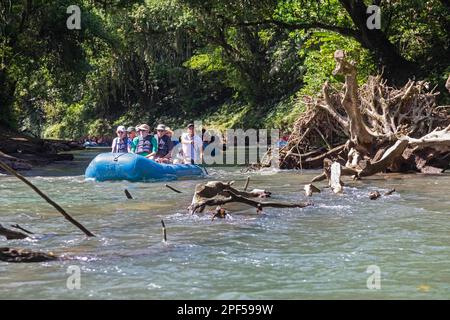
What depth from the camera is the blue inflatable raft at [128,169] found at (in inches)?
630

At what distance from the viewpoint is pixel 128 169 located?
16.0 meters

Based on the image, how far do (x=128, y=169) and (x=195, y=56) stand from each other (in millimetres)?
29912

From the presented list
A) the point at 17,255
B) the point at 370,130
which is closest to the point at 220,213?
the point at 17,255

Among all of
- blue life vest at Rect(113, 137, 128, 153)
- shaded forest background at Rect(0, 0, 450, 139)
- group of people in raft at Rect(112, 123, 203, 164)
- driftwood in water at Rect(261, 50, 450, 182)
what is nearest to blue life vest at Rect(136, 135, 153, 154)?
group of people in raft at Rect(112, 123, 203, 164)

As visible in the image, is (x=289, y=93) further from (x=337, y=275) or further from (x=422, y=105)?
(x=337, y=275)

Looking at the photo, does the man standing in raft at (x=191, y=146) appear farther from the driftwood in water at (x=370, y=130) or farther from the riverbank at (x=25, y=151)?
the riverbank at (x=25, y=151)

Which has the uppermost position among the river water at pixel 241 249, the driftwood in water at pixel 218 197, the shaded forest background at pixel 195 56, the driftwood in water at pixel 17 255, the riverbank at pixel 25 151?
the shaded forest background at pixel 195 56

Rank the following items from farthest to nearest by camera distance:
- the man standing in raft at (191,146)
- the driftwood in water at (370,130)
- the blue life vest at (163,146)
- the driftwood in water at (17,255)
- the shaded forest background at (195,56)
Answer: the shaded forest background at (195,56)
the blue life vest at (163,146)
the man standing in raft at (191,146)
the driftwood in water at (370,130)
the driftwood in water at (17,255)

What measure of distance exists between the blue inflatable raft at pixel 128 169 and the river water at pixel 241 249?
3304 mm

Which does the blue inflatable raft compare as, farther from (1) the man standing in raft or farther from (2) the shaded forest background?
(2) the shaded forest background

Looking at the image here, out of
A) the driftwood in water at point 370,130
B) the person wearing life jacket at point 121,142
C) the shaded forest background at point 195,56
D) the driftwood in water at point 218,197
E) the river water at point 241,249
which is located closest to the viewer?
the river water at point 241,249

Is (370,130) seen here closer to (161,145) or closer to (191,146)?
(191,146)

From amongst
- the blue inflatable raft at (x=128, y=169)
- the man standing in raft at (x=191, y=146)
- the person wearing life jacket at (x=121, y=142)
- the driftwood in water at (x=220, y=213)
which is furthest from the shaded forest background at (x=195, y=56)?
the driftwood in water at (x=220, y=213)

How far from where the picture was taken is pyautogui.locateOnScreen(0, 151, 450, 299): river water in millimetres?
5812
